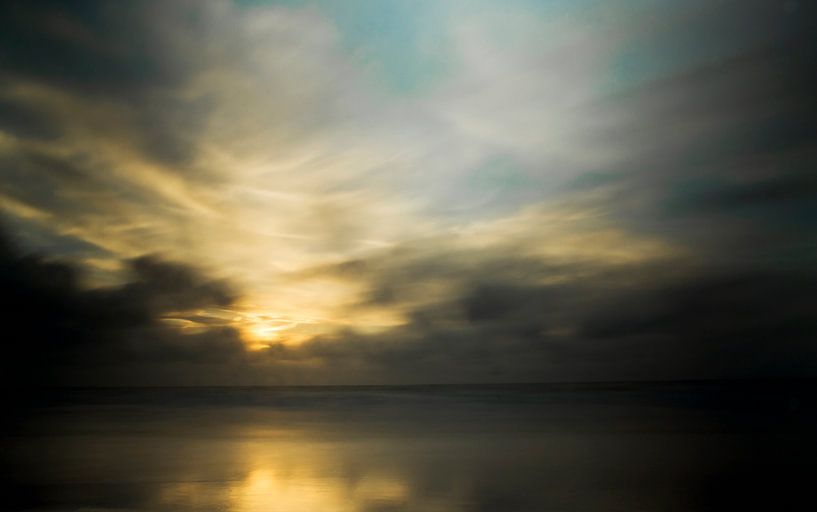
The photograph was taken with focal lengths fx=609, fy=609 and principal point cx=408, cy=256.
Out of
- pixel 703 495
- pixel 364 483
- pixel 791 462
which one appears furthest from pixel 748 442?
pixel 364 483

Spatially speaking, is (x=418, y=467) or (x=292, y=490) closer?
(x=292, y=490)

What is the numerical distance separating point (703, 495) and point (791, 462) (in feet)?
25.4

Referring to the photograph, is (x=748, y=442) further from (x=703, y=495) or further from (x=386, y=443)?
(x=386, y=443)

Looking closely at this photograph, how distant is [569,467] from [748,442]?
40.3 feet

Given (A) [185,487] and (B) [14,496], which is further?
(A) [185,487]

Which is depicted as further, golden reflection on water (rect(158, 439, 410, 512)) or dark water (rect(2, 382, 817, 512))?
dark water (rect(2, 382, 817, 512))

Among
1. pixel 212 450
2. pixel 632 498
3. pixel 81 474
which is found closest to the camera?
pixel 632 498

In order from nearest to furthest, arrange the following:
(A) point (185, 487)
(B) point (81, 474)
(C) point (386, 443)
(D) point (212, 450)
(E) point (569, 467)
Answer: (A) point (185, 487) < (B) point (81, 474) < (E) point (569, 467) < (D) point (212, 450) < (C) point (386, 443)

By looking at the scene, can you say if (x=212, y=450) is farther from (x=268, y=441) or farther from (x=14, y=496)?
(x=14, y=496)

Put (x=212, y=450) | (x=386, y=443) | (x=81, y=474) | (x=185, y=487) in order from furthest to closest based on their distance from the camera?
(x=386, y=443)
(x=212, y=450)
(x=81, y=474)
(x=185, y=487)

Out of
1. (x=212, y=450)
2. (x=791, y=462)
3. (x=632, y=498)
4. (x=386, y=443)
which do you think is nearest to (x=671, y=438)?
(x=791, y=462)

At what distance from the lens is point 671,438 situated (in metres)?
29.2

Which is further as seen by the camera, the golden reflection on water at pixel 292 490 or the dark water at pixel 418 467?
the dark water at pixel 418 467

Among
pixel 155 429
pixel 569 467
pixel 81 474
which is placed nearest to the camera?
pixel 81 474
